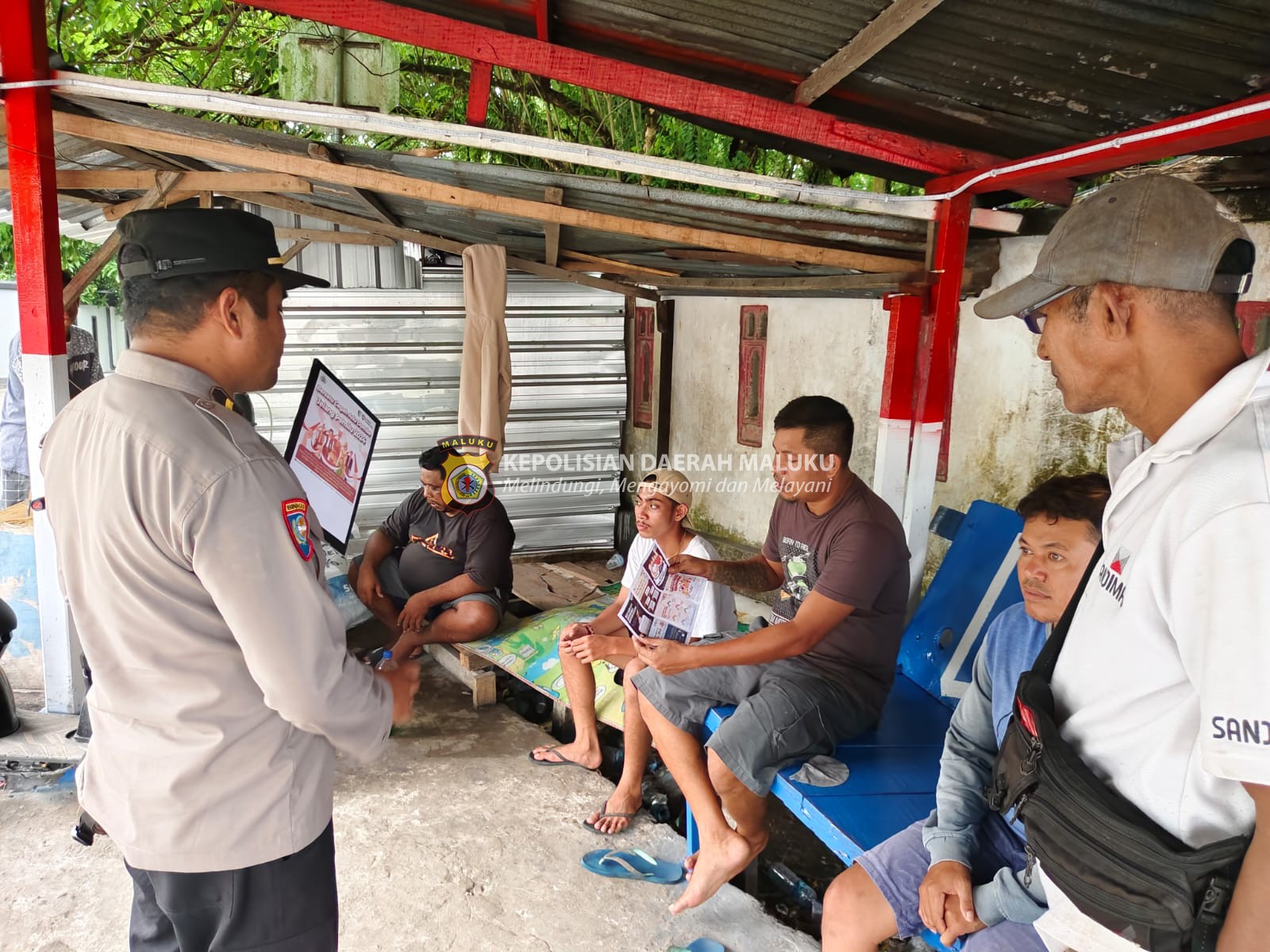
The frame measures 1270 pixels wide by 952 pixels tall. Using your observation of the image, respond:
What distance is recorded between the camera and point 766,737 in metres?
2.71

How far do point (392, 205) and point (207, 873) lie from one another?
4528mm

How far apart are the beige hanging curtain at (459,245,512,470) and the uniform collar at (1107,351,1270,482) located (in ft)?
14.5

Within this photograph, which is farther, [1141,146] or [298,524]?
[1141,146]

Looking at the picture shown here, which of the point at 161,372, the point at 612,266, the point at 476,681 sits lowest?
the point at 476,681

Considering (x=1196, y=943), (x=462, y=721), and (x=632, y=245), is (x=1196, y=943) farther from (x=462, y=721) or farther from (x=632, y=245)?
(x=632, y=245)

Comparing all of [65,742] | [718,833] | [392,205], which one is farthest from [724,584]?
[392,205]

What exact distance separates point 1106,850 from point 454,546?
167 inches

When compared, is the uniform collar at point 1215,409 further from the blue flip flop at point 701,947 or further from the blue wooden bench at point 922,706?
the blue flip flop at point 701,947

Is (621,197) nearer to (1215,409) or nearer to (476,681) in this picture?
(476,681)

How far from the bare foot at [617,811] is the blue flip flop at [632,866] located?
0.14 metres

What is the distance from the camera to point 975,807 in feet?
6.86

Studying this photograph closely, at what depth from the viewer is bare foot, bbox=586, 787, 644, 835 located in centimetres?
342

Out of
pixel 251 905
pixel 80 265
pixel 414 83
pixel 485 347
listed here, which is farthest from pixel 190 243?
pixel 80 265

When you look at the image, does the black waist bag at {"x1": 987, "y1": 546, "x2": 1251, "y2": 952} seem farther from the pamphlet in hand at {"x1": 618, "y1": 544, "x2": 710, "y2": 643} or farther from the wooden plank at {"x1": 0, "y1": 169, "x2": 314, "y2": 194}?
the wooden plank at {"x1": 0, "y1": 169, "x2": 314, "y2": 194}
